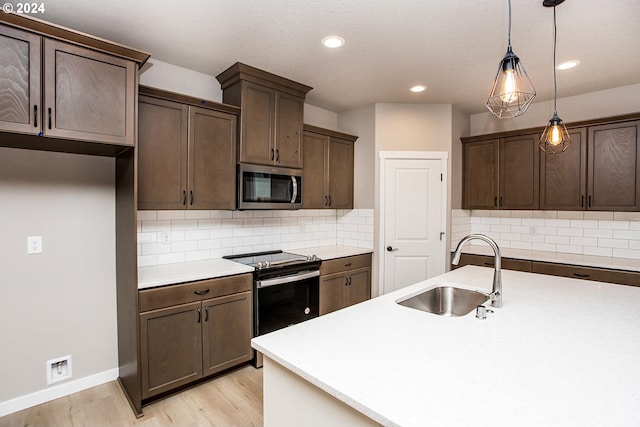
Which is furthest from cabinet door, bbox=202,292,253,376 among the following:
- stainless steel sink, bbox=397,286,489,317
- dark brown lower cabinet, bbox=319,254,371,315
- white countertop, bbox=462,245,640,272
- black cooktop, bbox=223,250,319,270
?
white countertop, bbox=462,245,640,272

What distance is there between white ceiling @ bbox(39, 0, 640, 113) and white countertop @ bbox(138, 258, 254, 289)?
1.71 m

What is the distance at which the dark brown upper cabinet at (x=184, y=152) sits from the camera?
2412mm

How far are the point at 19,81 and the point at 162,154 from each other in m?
0.89

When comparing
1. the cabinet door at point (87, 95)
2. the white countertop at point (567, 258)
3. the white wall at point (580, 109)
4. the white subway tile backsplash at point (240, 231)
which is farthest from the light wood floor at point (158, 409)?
the white wall at point (580, 109)

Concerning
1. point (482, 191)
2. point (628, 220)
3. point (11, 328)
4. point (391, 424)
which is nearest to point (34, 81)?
point (11, 328)

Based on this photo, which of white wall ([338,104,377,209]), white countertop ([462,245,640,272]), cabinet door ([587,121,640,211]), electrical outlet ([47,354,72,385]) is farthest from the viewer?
white wall ([338,104,377,209])

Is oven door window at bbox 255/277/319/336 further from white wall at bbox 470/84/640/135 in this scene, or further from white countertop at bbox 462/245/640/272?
white wall at bbox 470/84/640/135

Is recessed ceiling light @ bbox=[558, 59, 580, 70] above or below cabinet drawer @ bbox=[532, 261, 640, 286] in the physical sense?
above

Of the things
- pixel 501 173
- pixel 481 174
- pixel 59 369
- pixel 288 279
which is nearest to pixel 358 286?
pixel 288 279

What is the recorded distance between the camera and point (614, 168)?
3.21m

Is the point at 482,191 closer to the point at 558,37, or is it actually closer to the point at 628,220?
the point at 628,220

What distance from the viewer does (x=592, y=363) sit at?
110cm

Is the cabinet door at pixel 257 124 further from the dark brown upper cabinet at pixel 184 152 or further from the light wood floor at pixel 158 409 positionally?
the light wood floor at pixel 158 409

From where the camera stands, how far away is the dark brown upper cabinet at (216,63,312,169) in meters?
2.88
